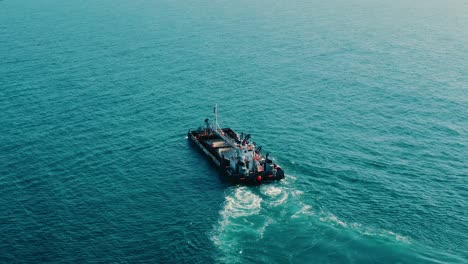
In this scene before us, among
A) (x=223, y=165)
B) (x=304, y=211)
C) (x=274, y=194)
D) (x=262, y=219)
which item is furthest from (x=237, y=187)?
(x=304, y=211)

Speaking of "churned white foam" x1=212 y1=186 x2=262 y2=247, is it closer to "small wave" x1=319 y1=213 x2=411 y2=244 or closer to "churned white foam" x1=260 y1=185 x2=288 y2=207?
"churned white foam" x1=260 y1=185 x2=288 y2=207

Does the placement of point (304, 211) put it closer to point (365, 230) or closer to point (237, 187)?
point (365, 230)

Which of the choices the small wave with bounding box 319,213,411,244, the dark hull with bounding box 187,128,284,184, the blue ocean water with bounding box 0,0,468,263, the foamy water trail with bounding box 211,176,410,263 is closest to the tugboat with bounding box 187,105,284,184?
the dark hull with bounding box 187,128,284,184

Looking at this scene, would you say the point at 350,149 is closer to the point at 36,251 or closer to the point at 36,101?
the point at 36,251

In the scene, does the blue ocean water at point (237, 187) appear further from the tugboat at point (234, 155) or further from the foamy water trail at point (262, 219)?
the tugboat at point (234, 155)

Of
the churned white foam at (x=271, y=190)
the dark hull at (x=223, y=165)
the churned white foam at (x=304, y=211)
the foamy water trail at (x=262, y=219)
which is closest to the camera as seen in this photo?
the foamy water trail at (x=262, y=219)

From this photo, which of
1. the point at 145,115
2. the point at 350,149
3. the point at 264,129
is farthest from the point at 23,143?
the point at 350,149

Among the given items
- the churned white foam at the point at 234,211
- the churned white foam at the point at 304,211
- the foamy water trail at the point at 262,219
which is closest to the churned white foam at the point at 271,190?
the foamy water trail at the point at 262,219
